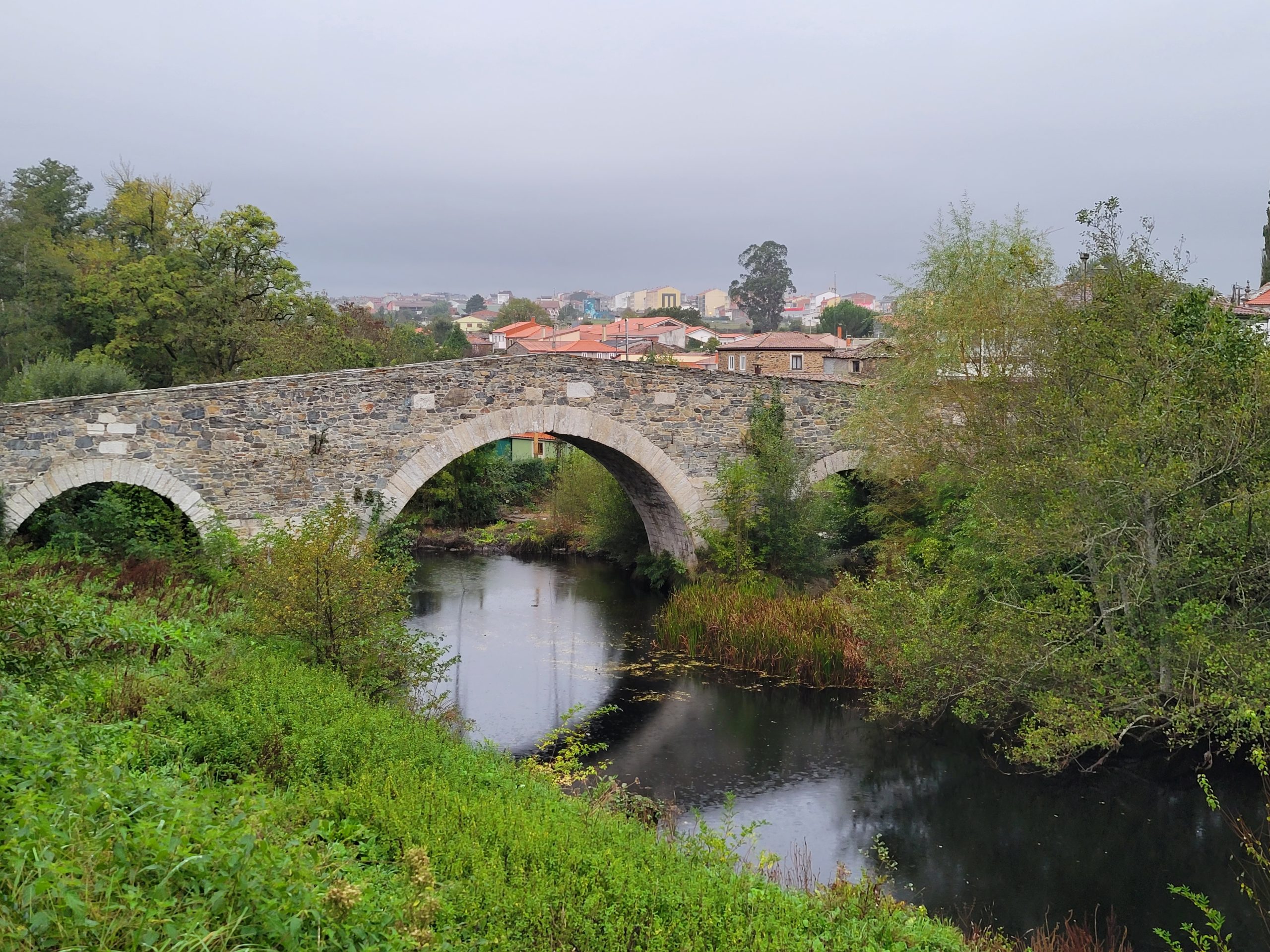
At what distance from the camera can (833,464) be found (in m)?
16.1

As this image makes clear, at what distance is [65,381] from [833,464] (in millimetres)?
12797

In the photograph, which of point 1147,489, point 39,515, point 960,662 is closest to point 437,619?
Result: point 39,515

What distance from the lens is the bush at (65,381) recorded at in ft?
53.3

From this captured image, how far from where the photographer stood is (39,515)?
39.2 feet

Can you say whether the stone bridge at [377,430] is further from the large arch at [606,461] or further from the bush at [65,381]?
the bush at [65,381]

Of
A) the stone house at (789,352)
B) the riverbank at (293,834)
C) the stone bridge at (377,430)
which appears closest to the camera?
the riverbank at (293,834)

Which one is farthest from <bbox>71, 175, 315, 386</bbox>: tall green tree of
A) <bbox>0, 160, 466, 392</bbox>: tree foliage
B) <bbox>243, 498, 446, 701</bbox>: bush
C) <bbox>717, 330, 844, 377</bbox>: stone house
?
<bbox>717, 330, 844, 377</bbox>: stone house

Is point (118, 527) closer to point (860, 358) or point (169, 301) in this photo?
point (169, 301)

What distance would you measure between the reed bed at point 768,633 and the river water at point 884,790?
0.88 ft

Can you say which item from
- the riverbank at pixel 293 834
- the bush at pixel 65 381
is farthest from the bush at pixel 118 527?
the riverbank at pixel 293 834

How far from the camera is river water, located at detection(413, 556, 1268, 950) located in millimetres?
7168

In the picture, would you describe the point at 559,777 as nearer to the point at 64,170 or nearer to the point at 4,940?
the point at 4,940

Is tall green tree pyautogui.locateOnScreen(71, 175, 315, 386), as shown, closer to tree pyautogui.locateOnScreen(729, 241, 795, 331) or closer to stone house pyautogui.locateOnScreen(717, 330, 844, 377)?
stone house pyautogui.locateOnScreen(717, 330, 844, 377)

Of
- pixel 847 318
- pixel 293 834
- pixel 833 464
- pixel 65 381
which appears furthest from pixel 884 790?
pixel 847 318
